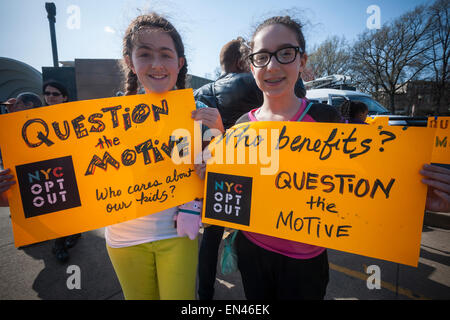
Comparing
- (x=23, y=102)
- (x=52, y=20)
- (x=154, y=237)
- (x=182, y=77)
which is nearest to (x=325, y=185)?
(x=154, y=237)

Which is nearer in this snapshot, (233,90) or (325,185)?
(325,185)

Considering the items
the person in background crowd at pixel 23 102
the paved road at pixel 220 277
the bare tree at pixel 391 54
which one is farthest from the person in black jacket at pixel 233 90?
the bare tree at pixel 391 54

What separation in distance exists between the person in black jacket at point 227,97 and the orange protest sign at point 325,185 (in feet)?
1.95

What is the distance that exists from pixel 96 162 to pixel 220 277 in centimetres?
198

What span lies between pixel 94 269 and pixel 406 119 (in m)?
7.20

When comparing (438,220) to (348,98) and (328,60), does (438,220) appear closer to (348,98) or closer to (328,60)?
(348,98)

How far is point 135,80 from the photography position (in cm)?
138

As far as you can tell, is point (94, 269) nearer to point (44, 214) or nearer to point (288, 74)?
point (44, 214)

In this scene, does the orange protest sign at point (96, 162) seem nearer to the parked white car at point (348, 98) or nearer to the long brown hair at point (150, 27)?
the long brown hair at point (150, 27)

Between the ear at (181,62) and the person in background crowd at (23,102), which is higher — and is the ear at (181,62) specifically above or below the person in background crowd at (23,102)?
above

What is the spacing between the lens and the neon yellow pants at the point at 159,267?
1124 millimetres

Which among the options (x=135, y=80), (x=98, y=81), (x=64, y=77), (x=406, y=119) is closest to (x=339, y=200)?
(x=135, y=80)

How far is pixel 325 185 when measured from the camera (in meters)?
1.02

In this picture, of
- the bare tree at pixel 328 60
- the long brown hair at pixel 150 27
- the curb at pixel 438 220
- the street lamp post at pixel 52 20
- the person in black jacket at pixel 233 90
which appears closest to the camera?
the long brown hair at pixel 150 27
